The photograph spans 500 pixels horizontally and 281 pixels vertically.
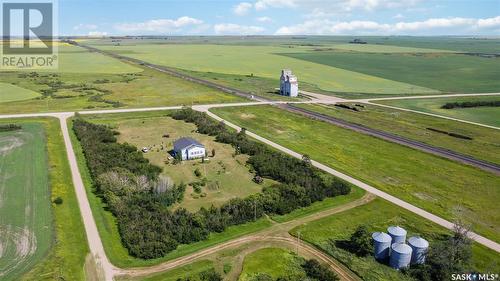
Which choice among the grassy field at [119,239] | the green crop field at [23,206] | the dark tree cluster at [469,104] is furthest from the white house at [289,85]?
the grassy field at [119,239]

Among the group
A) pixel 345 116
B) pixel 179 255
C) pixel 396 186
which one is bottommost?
pixel 179 255

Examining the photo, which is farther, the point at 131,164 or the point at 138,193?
the point at 131,164

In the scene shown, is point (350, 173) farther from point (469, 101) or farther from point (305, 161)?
point (469, 101)

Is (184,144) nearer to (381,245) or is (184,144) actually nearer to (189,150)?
(189,150)

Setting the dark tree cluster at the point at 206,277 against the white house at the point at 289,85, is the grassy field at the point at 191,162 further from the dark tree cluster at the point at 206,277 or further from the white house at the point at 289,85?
the white house at the point at 289,85

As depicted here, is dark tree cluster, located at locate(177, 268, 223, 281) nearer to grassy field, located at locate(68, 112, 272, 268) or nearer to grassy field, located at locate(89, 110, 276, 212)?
grassy field, located at locate(68, 112, 272, 268)

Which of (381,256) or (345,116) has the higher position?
(345,116)

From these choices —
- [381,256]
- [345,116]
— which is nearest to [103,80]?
[345,116]
